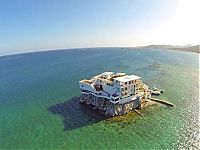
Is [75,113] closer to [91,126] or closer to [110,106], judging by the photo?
[91,126]

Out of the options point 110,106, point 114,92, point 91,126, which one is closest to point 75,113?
point 91,126

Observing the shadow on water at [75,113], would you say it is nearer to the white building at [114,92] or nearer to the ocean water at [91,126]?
the ocean water at [91,126]

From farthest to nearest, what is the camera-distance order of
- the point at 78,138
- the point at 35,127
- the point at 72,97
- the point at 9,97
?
the point at 9,97 → the point at 72,97 → the point at 35,127 → the point at 78,138

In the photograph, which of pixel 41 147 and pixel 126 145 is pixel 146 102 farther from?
pixel 41 147

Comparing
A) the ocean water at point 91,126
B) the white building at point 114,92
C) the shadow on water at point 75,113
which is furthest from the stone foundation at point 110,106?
the ocean water at point 91,126

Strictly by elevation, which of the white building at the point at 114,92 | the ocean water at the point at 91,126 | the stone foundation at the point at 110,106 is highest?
the white building at the point at 114,92

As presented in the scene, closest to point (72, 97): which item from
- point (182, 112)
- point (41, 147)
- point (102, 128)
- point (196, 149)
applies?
point (102, 128)

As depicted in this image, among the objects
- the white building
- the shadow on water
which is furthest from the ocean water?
the white building

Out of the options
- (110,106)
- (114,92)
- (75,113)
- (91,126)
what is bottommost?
(91,126)
